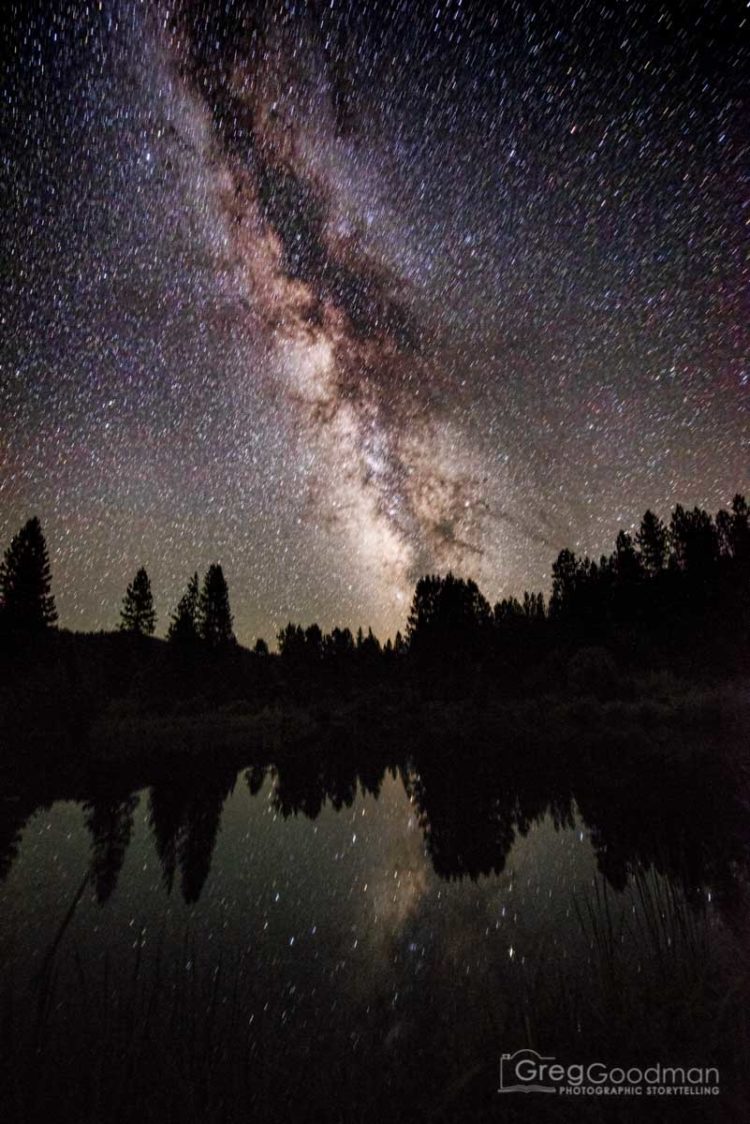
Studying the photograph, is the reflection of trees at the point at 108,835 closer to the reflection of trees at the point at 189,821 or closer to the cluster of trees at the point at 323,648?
the reflection of trees at the point at 189,821

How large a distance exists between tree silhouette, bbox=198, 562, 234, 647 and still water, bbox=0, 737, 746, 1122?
1975 inches

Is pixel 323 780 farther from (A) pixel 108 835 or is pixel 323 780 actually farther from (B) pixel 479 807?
(A) pixel 108 835

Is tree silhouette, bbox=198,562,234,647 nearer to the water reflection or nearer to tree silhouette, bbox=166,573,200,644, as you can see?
tree silhouette, bbox=166,573,200,644

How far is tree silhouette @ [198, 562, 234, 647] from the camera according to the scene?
6081cm

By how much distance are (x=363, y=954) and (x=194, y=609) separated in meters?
60.7

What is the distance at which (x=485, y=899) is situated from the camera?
685 cm

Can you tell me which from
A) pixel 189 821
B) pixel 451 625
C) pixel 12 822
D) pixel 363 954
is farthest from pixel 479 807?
pixel 451 625

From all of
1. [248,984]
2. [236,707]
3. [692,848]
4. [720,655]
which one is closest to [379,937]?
[248,984]

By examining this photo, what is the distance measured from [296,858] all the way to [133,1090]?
6177 millimetres

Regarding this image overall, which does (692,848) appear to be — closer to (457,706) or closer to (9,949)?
(9,949)

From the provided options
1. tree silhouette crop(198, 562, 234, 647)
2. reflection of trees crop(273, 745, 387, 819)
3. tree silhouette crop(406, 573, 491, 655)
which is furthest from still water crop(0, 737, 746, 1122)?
tree silhouette crop(198, 562, 234, 647)

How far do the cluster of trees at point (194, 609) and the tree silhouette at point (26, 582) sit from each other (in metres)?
14.4

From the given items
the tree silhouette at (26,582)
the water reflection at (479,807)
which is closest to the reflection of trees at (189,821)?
the water reflection at (479,807)

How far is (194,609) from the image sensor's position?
62.2 m
